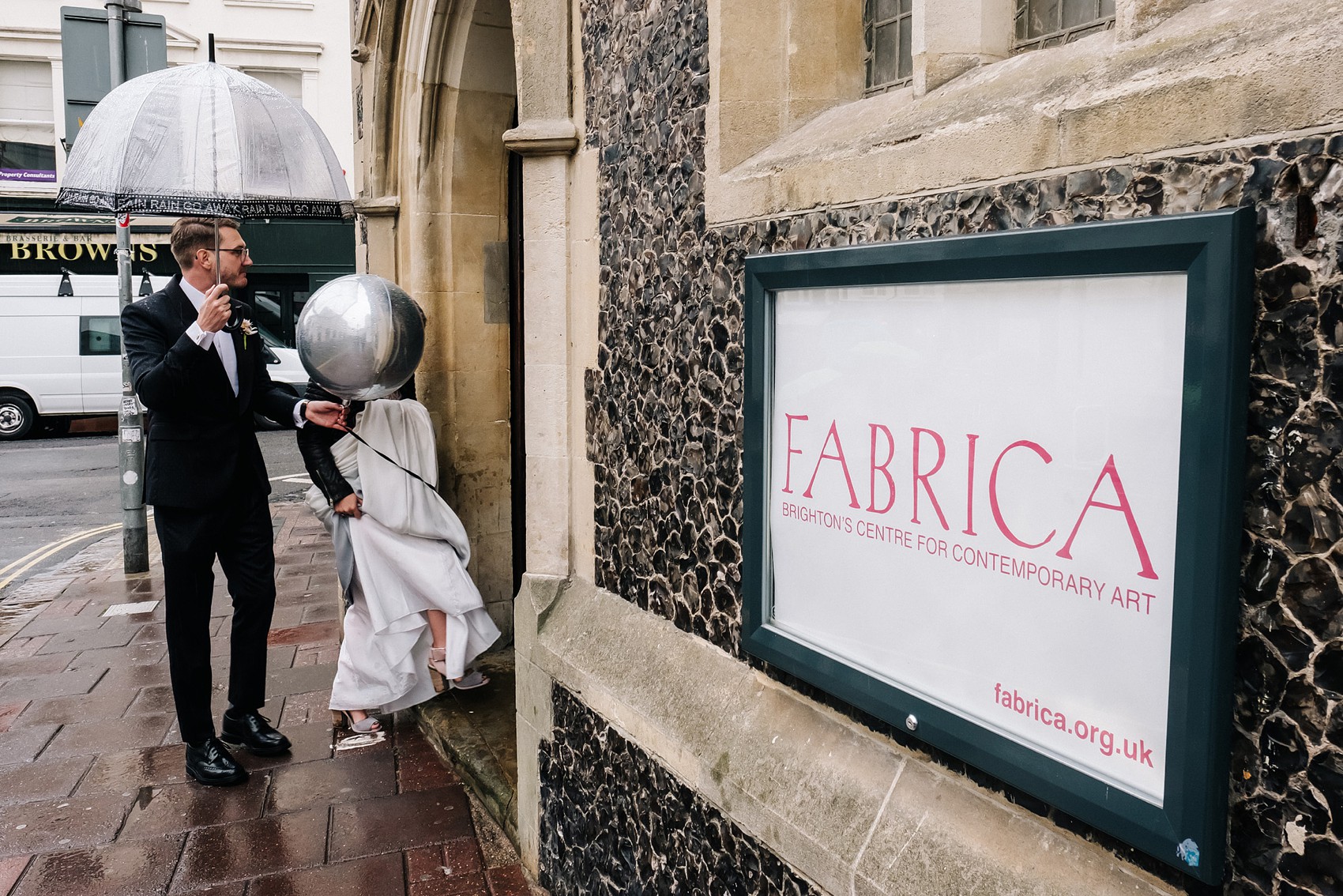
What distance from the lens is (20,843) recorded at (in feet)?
11.7

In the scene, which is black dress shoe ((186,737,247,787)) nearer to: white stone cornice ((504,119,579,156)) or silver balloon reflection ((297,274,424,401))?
silver balloon reflection ((297,274,424,401))

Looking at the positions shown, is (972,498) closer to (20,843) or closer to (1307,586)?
(1307,586)

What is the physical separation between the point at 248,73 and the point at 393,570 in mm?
18866

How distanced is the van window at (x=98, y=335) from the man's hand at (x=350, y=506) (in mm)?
13894

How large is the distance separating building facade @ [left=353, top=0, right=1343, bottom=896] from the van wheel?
14482 millimetres

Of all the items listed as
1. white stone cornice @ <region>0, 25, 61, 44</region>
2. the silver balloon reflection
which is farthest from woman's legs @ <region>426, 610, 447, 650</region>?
white stone cornice @ <region>0, 25, 61, 44</region>

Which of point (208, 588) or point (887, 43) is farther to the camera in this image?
point (208, 588)

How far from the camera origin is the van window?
53.2 ft

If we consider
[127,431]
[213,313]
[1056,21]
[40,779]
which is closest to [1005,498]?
[1056,21]

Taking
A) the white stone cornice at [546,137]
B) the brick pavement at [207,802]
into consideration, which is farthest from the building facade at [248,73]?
the white stone cornice at [546,137]

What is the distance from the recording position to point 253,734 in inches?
169

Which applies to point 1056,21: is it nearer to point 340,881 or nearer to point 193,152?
point 340,881

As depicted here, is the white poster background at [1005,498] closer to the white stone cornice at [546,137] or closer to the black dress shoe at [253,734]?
the white stone cornice at [546,137]

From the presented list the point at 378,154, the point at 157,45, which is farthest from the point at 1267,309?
the point at 157,45
